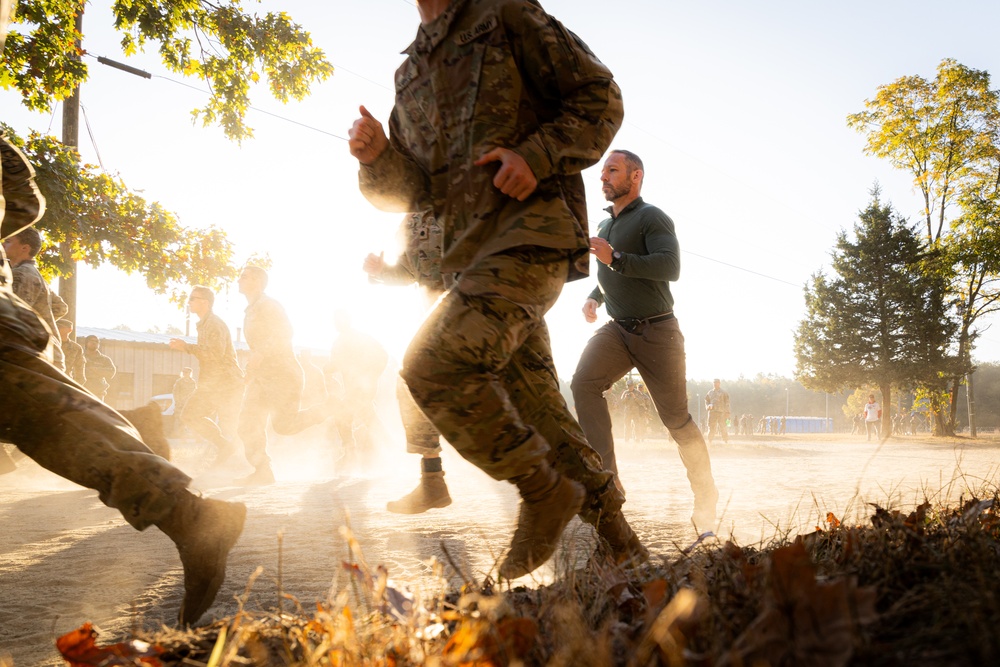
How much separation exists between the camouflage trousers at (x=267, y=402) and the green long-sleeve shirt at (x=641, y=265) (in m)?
4.69

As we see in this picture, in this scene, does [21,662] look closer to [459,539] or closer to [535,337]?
[535,337]

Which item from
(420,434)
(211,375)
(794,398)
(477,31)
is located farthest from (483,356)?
(794,398)

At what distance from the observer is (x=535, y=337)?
7.97 feet

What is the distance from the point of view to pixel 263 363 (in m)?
7.70

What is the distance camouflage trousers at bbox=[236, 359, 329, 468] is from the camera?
24.8ft

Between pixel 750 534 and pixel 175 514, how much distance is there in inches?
106

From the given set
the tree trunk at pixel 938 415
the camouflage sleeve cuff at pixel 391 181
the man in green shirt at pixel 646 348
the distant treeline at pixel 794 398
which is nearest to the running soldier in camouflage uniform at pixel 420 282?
the camouflage sleeve cuff at pixel 391 181

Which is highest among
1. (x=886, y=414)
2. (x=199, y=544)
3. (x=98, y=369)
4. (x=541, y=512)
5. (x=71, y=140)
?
(x=71, y=140)

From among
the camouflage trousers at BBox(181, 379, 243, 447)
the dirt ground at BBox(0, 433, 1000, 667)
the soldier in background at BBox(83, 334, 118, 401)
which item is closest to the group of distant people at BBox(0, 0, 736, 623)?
the dirt ground at BBox(0, 433, 1000, 667)

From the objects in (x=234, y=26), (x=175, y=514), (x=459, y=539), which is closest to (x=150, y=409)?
(x=459, y=539)

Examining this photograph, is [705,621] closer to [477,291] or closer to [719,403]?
[477,291]

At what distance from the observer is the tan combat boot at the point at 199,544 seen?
6.41 feet

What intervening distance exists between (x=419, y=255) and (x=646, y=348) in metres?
1.69

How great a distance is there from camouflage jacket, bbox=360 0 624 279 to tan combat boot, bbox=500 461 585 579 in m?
0.69
